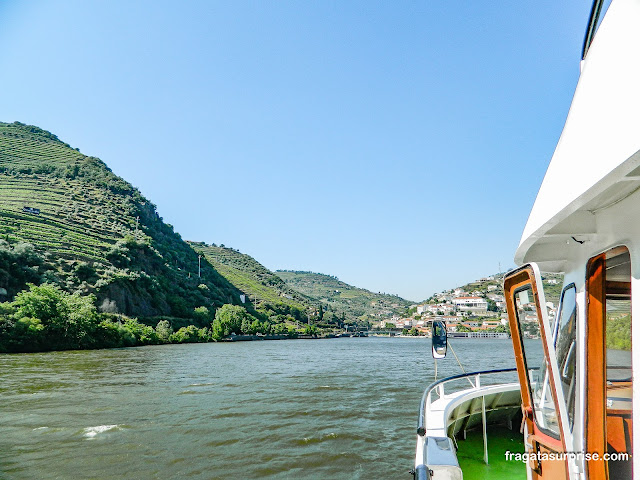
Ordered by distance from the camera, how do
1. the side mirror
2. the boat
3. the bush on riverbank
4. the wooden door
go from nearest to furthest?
the boat
the wooden door
the side mirror
the bush on riverbank

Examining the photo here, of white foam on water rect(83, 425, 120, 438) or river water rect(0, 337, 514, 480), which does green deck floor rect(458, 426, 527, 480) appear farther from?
white foam on water rect(83, 425, 120, 438)

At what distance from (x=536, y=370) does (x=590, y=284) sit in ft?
2.83

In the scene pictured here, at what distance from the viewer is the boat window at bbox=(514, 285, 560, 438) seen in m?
2.55

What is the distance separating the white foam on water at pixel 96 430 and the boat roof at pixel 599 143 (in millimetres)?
13425

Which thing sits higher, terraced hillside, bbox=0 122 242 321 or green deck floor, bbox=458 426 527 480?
terraced hillside, bbox=0 122 242 321

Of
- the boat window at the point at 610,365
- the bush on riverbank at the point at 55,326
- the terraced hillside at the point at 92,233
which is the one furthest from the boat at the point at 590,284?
the terraced hillside at the point at 92,233

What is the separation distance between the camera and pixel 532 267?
2.34 m

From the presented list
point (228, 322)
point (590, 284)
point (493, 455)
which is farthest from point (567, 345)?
point (228, 322)

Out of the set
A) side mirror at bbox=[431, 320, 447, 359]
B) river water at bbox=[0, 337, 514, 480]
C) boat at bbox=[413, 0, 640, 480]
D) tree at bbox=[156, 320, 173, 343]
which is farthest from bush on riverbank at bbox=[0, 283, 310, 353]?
boat at bbox=[413, 0, 640, 480]

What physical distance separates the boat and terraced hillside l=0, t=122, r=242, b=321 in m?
64.6

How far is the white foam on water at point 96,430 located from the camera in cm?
1195

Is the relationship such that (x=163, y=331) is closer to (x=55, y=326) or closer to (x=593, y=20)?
(x=55, y=326)

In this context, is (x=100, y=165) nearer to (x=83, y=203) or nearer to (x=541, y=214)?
(x=83, y=203)

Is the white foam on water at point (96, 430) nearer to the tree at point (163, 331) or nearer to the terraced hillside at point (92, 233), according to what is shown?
the terraced hillside at point (92, 233)
